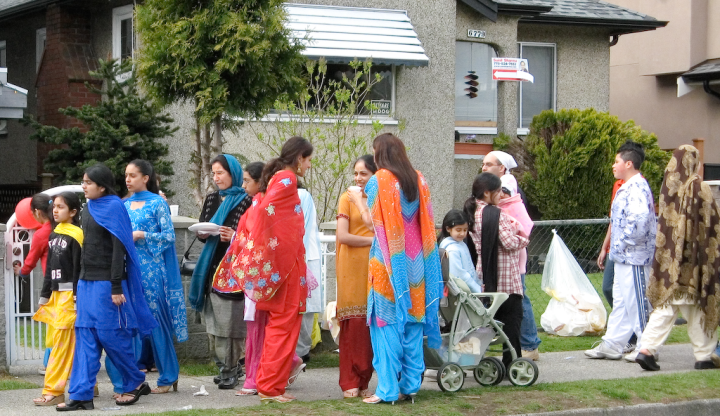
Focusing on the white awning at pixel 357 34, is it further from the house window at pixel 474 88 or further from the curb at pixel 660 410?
the curb at pixel 660 410

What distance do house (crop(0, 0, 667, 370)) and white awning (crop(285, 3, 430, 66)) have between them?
2 cm

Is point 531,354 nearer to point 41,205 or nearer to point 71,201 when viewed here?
point 71,201

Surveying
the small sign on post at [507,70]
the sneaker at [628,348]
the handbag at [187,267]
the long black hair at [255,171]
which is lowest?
the sneaker at [628,348]

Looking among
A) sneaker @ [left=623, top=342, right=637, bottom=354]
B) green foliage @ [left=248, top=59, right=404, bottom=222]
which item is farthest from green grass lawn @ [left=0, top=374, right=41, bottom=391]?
green foliage @ [left=248, top=59, right=404, bottom=222]

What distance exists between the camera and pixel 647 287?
8.52 m

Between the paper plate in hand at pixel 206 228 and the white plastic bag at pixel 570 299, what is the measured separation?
14.4ft

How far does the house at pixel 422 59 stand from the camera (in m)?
15.5

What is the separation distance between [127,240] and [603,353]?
186 inches

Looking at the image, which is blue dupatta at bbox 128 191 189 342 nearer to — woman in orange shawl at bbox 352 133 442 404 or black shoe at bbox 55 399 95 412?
black shoe at bbox 55 399 95 412

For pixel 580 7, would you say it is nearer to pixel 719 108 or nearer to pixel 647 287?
pixel 719 108

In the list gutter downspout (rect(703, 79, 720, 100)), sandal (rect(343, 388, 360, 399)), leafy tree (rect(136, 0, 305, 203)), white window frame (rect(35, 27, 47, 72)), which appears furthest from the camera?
gutter downspout (rect(703, 79, 720, 100))

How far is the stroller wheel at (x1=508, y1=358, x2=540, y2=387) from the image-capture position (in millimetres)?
7438

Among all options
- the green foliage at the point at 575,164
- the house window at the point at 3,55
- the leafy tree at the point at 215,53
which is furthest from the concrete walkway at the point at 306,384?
the house window at the point at 3,55

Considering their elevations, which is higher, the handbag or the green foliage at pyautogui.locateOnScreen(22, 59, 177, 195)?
the green foliage at pyautogui.locateOnScreen(22, 59, 177, 195)
